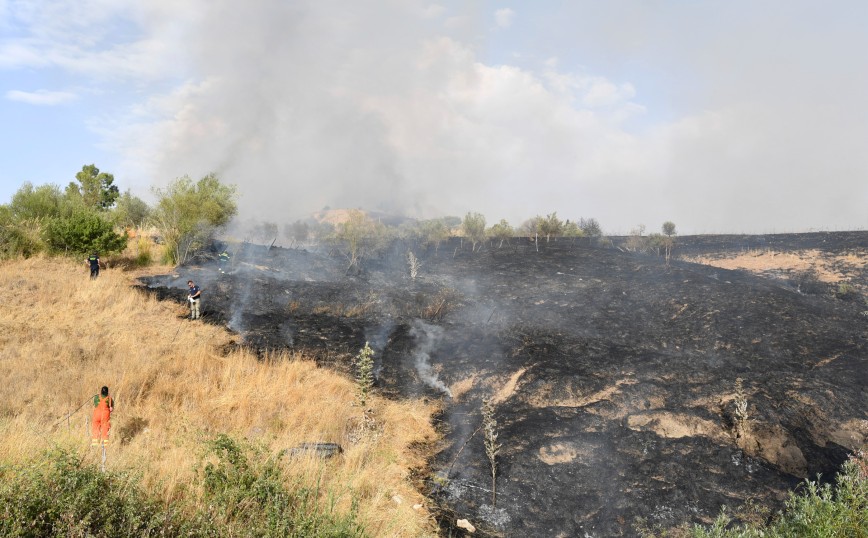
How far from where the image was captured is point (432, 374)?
11.6 meters

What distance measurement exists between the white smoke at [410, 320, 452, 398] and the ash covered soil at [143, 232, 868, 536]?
A: 56 millimetres

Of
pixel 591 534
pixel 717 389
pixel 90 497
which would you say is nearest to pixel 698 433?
pixel 717 389

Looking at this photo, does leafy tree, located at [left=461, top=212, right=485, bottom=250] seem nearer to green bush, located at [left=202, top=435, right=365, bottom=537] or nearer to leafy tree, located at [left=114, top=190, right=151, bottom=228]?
leafy tree, located at [left=114, top=190, right=151, bottom=228]

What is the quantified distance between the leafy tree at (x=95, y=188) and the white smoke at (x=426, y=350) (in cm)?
3260

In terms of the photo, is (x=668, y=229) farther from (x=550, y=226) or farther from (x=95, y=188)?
(x=95, y=188)

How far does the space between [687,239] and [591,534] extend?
30945 mm

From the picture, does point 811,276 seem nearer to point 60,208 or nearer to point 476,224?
point 476,224

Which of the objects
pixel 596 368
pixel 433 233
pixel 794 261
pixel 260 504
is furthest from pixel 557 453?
pixel 433 233

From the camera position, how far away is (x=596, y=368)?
10.9 m

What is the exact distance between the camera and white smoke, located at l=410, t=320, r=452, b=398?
11.2 meters

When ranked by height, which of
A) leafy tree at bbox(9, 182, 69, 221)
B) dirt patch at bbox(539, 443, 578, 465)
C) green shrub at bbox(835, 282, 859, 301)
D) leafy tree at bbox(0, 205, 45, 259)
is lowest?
dirt patch at bbox(539, 443, 578, 465)

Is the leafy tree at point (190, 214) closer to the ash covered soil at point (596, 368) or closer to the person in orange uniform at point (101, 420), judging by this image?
the ash covered soil at point (596, 368)

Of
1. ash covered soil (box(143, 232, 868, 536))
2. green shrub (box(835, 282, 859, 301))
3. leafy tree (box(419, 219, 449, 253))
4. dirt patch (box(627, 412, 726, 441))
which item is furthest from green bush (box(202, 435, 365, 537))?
leafy tree (box(419, 219, 449, 253))


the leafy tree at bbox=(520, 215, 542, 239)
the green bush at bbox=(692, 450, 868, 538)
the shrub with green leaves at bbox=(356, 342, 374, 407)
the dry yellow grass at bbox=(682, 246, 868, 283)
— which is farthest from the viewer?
the leafy tree at bbox=(520, 215, 542, 239)
